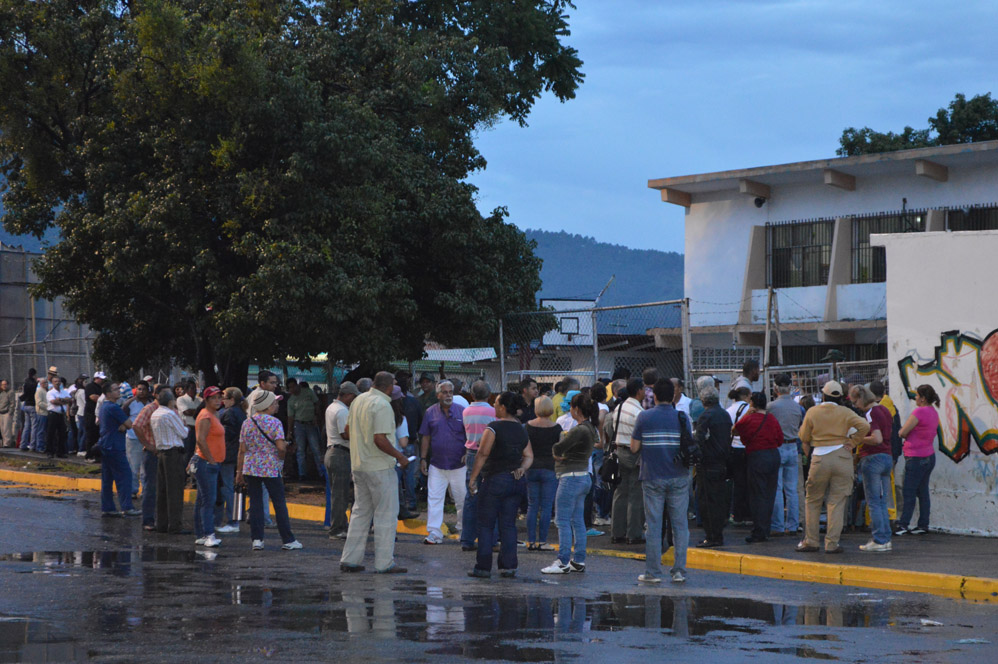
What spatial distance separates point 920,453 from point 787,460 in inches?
62.1

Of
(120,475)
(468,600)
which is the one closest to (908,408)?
(468,600)

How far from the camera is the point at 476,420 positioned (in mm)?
14156

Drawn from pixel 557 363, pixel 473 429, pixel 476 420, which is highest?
pixel 557 363

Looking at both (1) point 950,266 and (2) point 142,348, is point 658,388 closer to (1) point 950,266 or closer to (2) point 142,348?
(1) point 950,266

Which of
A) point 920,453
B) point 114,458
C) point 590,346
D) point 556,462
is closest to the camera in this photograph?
point 556,462

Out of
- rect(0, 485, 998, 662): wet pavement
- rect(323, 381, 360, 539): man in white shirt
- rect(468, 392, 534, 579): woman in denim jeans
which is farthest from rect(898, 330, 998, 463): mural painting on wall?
rect(323, 381, 360, 539): man in white shirt

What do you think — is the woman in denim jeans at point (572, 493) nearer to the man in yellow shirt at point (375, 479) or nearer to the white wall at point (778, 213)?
the man in yellow shirt at point (375, 479)

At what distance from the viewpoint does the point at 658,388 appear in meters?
11.6

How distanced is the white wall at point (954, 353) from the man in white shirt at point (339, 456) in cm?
717

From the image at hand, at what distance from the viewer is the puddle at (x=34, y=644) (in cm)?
742

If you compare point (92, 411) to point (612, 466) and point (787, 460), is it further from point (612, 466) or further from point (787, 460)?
point (787, 460)

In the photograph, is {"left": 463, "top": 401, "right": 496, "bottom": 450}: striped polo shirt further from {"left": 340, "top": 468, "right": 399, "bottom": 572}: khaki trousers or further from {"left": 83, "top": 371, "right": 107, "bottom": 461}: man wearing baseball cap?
{"left": 83, "top": 371, "right": 107, "bottom": 461}: man wearing baseball cap

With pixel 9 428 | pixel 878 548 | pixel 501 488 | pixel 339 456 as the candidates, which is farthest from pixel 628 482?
pixel 9 428

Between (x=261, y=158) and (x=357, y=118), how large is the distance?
1892mm
